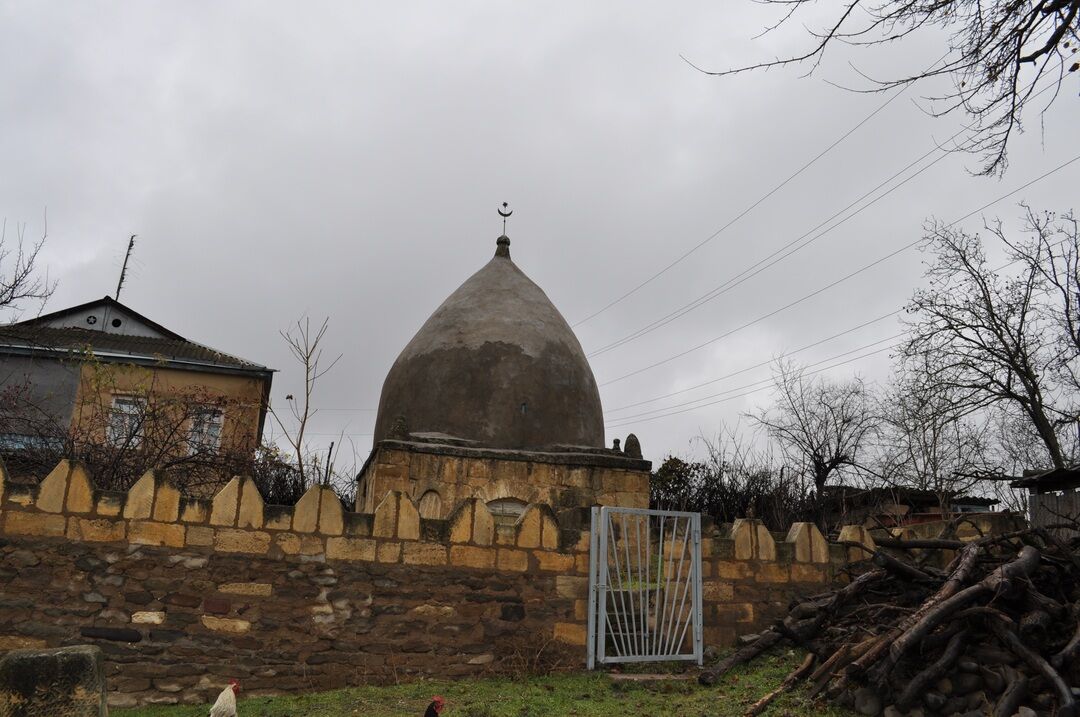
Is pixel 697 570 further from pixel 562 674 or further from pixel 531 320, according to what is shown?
pixel 531 320

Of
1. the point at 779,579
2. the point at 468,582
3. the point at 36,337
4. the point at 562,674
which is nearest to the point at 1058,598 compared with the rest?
Answer: the point at 779,579

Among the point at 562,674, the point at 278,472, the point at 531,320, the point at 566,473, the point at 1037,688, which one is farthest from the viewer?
the point at 278,472

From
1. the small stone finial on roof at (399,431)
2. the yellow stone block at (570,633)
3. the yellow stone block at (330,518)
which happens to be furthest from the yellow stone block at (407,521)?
the small stone finial on roof at (399,431)

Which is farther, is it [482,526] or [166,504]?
[482,526]

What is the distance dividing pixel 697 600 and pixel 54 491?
18.1ft

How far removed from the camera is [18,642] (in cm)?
604

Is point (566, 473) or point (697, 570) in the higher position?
point (566, 473)

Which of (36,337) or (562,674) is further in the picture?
(36,337)

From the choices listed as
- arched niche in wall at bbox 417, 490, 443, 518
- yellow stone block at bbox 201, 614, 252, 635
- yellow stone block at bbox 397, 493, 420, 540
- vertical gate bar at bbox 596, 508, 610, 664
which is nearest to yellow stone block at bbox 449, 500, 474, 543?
yellow stone block at bbox 397, 493, 420, 540

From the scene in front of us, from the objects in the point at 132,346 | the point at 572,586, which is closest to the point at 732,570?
the point at 572,586

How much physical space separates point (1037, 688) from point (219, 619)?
5.76 m

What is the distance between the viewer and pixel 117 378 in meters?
15.9

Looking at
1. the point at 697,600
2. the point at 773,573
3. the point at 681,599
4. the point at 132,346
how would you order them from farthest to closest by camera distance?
the point at 132,346 → the point at 773,573 → the point at 681,599 → the point at 697,600

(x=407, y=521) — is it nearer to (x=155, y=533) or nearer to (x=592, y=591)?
(x=592, y=591)
